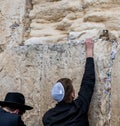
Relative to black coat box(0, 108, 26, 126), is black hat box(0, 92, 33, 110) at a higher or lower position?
higher

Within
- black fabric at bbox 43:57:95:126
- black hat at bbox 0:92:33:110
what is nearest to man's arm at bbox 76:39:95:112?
black fabric at bbox 43:57:95:126

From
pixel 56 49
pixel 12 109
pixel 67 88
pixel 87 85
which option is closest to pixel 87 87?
pixel 87 85

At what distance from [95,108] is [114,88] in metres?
0.22

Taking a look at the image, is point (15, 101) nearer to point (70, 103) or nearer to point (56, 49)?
point (70, 103)

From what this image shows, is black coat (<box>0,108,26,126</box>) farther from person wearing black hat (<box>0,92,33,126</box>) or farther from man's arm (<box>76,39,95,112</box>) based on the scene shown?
man's arm (<box>76,39,95,112</box>)

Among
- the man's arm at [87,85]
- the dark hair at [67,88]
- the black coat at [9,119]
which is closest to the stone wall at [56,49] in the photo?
the man's arm at [87,85]

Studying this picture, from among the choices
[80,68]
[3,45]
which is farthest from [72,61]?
[3,45]

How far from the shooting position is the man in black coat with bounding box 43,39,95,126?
3209 millimetres

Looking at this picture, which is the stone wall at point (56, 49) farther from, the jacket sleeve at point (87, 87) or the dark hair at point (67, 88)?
the dark hair at point (67, 88)

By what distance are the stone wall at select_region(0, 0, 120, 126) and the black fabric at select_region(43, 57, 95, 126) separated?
8 centimetres

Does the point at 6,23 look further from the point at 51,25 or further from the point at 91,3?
the point at 91,3

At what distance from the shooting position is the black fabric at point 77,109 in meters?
3.21

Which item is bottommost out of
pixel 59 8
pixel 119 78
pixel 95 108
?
pixel 95 108

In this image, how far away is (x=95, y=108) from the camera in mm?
3377
